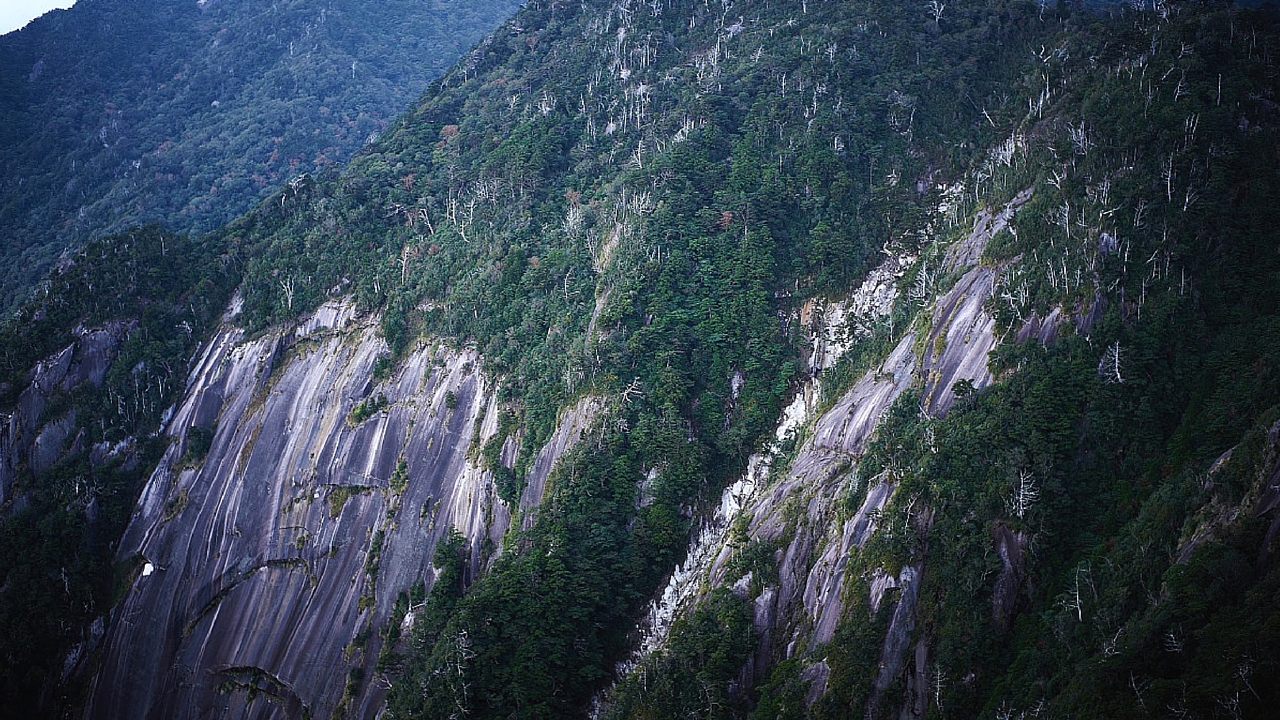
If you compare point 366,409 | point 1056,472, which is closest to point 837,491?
point 1056,472

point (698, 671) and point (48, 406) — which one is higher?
point (48, 406)

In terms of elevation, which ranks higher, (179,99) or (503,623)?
(179,99)

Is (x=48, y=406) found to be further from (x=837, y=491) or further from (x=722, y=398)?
(x=837, y=491)

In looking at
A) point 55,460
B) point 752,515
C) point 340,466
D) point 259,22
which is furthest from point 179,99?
point 752,515

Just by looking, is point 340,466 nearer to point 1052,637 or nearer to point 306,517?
point 306,517

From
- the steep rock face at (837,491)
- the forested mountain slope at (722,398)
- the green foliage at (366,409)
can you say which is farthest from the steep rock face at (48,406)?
the steep rock face at (837,491)
